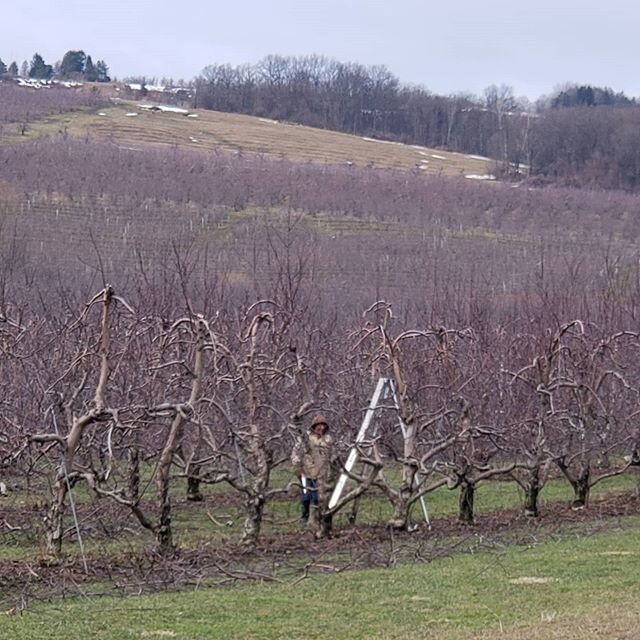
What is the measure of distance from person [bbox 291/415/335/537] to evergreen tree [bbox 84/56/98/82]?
144 meters

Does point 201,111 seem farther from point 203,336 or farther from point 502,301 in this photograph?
point 203,336

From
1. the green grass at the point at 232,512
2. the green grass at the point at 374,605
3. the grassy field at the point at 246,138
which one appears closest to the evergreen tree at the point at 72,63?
the grassy field at the point at 246,138

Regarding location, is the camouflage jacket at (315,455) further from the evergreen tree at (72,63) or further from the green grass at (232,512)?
the evergreen tree at (72,63)

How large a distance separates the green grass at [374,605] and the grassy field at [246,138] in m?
74.7

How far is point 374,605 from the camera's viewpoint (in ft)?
40.8

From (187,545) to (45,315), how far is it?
12.3m

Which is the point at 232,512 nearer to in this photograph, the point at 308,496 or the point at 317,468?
the point at 308,496

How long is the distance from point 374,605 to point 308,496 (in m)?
6.59

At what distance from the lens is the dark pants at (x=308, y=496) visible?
18.0m

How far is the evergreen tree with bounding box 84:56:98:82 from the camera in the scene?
526 feet

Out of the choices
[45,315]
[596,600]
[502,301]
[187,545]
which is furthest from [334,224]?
[596,600]

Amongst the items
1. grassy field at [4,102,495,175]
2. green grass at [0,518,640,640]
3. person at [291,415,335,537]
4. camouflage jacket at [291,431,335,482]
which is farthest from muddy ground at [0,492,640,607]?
grassy field at [4,102,495,175]

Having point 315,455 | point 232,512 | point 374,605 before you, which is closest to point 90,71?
point 232,512

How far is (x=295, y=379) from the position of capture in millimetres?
20797
